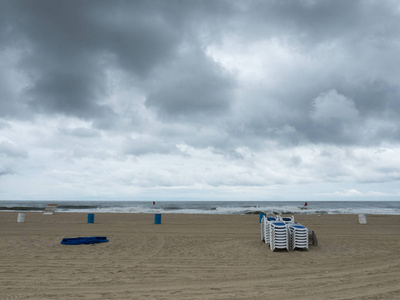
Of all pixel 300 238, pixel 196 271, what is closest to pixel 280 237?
pixel 300 238

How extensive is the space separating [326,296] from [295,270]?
217 cm

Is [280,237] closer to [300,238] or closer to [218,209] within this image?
[300,238]

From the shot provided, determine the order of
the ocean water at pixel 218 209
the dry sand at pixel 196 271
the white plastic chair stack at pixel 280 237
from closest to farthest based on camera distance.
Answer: the dry sand at pixel 196 271 < the white plastic chair stack at pixel 280 237 < the ocean water at pixel 218 209

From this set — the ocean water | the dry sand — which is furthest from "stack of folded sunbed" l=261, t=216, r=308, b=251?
the ocean water

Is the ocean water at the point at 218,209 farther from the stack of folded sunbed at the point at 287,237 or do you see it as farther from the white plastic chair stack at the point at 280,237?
the white plastic chair stack at the point at 280,237

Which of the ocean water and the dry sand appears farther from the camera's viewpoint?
the ocean water

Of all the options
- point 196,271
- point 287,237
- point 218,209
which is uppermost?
point 287,237

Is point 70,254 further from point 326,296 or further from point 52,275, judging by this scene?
point 326,296

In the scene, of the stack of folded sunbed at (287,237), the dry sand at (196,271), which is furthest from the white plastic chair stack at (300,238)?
the dry sand at (196,271)

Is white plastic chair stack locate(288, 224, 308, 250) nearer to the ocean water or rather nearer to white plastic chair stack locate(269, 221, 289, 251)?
white plastic chair stack locate(269, 221, 289, 251)

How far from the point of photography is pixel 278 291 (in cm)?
598

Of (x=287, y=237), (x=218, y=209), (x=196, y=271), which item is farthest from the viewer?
(x=218, y=209)

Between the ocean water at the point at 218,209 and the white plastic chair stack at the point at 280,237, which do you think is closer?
the white plastic chair stack at the point at 280,237

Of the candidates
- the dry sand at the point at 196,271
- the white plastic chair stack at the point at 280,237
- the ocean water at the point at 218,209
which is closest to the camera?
the dry sand at the point at 196,271
